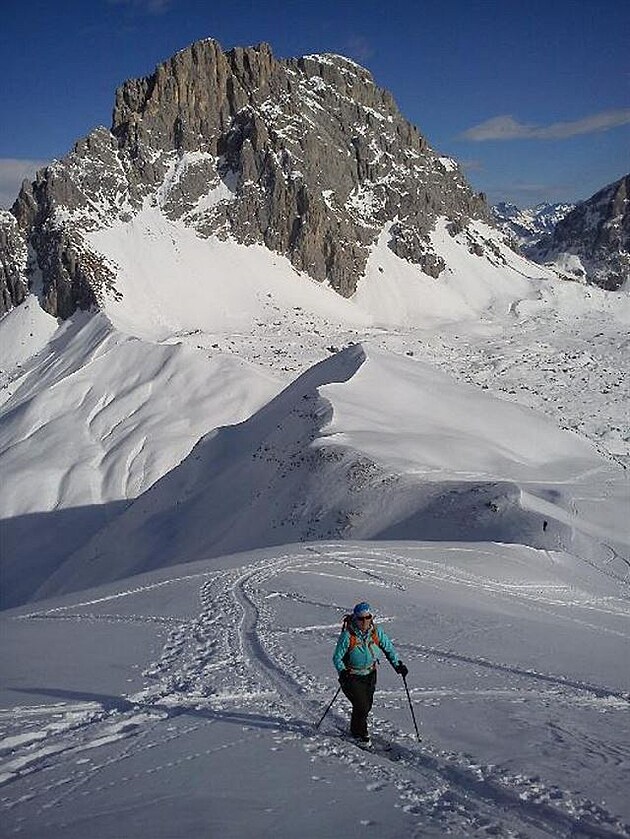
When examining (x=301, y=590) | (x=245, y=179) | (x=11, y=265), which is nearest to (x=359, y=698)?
(x=301, y=590)

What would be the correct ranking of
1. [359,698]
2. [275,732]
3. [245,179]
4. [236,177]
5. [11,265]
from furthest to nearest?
[236,177], [245,179], [11,265], [275,732], [359,698]

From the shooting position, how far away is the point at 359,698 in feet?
24.6

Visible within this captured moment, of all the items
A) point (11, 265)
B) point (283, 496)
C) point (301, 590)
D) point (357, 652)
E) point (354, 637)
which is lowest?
point (301, 590)

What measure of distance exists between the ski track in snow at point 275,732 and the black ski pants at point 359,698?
21 cm

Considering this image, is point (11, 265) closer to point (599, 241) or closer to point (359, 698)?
point (359, 698)

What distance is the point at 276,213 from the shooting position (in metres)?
99.6

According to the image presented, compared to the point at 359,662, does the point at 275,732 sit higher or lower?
lower

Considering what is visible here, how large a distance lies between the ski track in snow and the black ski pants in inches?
8.3

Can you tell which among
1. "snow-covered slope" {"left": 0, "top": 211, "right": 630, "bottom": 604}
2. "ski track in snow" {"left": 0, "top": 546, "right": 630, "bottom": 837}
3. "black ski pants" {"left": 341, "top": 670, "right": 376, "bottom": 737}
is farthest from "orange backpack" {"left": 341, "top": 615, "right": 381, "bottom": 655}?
→ "snow-covered slope" {"left": 0, "top": 211, "right": 630, "bottom": 604}

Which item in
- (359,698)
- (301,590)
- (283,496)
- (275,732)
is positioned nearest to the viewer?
(359,698)

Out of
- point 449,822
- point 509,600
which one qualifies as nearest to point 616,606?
point 509,600

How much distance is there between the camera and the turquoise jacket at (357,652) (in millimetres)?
7625

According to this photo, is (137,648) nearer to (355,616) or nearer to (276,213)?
(355,616)

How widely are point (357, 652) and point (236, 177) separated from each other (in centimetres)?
10131
